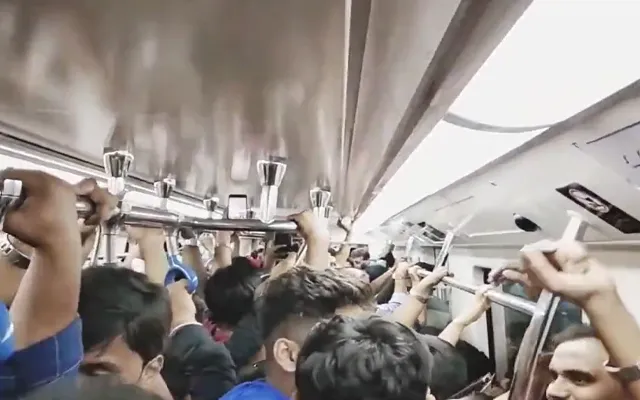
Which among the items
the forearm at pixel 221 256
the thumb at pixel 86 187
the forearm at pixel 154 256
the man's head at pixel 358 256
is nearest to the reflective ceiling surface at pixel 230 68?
the thumb at pixel 86 187

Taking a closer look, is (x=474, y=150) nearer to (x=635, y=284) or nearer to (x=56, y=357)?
(x=635, y=284)

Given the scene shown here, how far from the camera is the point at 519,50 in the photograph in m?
0.87

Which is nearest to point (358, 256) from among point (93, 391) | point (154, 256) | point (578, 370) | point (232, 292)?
point (232, 292)

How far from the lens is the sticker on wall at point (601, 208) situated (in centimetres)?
147

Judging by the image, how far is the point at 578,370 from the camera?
43.1 inches

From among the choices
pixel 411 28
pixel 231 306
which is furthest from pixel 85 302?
pixel 231 306

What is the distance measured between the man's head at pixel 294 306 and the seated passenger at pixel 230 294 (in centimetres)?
68

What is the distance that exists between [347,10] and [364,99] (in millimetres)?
337

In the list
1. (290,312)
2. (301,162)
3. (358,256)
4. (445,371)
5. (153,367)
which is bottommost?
(445,371)

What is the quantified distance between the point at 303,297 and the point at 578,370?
1.72ft

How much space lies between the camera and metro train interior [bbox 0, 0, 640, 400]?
62 cm

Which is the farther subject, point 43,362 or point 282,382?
point 282,382

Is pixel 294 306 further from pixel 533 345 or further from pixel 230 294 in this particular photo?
pixel 230 294

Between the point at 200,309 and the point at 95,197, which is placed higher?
the point at 95,197
